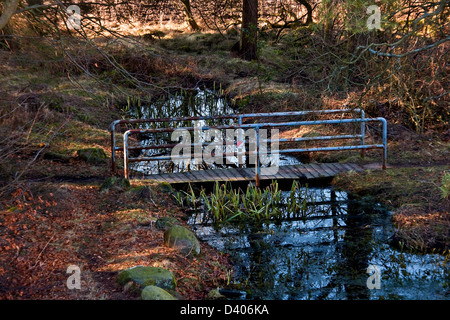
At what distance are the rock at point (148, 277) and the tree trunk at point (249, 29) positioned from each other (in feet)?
37.4

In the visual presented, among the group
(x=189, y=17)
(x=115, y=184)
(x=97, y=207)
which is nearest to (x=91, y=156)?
(x=115, y=184)

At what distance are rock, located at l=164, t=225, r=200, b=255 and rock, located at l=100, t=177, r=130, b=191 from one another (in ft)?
6.16

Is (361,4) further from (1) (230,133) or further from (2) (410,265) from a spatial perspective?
(2) (410,265)

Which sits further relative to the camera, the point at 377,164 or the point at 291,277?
the point at 377,164

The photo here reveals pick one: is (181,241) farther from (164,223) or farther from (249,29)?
(249,29)

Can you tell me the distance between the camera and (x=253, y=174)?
8.92m

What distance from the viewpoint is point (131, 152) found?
11250mm

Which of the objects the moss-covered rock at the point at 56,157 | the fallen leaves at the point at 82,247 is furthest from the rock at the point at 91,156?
the fallen leaves at the point at 82,247

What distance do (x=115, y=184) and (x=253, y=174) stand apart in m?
2.34

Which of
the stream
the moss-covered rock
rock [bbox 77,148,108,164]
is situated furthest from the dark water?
the moss-covered rock

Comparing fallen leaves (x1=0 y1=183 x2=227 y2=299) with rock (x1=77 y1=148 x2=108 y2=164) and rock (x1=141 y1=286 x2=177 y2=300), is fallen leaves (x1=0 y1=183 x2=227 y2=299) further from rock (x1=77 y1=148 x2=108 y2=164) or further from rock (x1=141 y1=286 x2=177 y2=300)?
rock (x1=77 y1=148 x2=108 y2=164)
